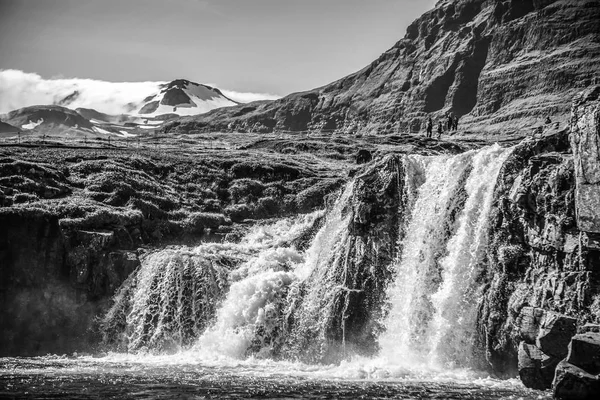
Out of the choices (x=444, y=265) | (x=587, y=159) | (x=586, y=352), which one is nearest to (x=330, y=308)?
(x=444, y=265)

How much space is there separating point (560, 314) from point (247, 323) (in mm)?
19863

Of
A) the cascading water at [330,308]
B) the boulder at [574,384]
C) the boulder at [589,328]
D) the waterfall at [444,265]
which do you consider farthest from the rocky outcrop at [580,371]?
the waterfall at [444,265]

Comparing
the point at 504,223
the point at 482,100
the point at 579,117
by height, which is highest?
the point at 482,100

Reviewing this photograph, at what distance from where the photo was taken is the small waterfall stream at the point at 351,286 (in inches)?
1423

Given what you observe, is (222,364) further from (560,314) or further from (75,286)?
(560,314)

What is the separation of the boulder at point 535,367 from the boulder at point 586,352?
7.01 feet

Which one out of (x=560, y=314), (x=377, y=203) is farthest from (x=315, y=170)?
(x=560, y=314)

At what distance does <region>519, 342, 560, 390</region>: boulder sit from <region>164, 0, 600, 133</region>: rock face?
287 ft

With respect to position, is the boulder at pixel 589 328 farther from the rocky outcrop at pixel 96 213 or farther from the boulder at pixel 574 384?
the rocky outcrop at pixel 96 213

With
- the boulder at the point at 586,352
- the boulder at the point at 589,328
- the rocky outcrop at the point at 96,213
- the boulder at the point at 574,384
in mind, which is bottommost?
the boulder at the point at 574,384

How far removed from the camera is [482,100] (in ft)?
493

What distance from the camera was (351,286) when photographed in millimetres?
40219

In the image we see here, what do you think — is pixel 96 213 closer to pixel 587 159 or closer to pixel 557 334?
pixel 557 334

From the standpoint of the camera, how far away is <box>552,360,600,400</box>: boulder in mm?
25078
